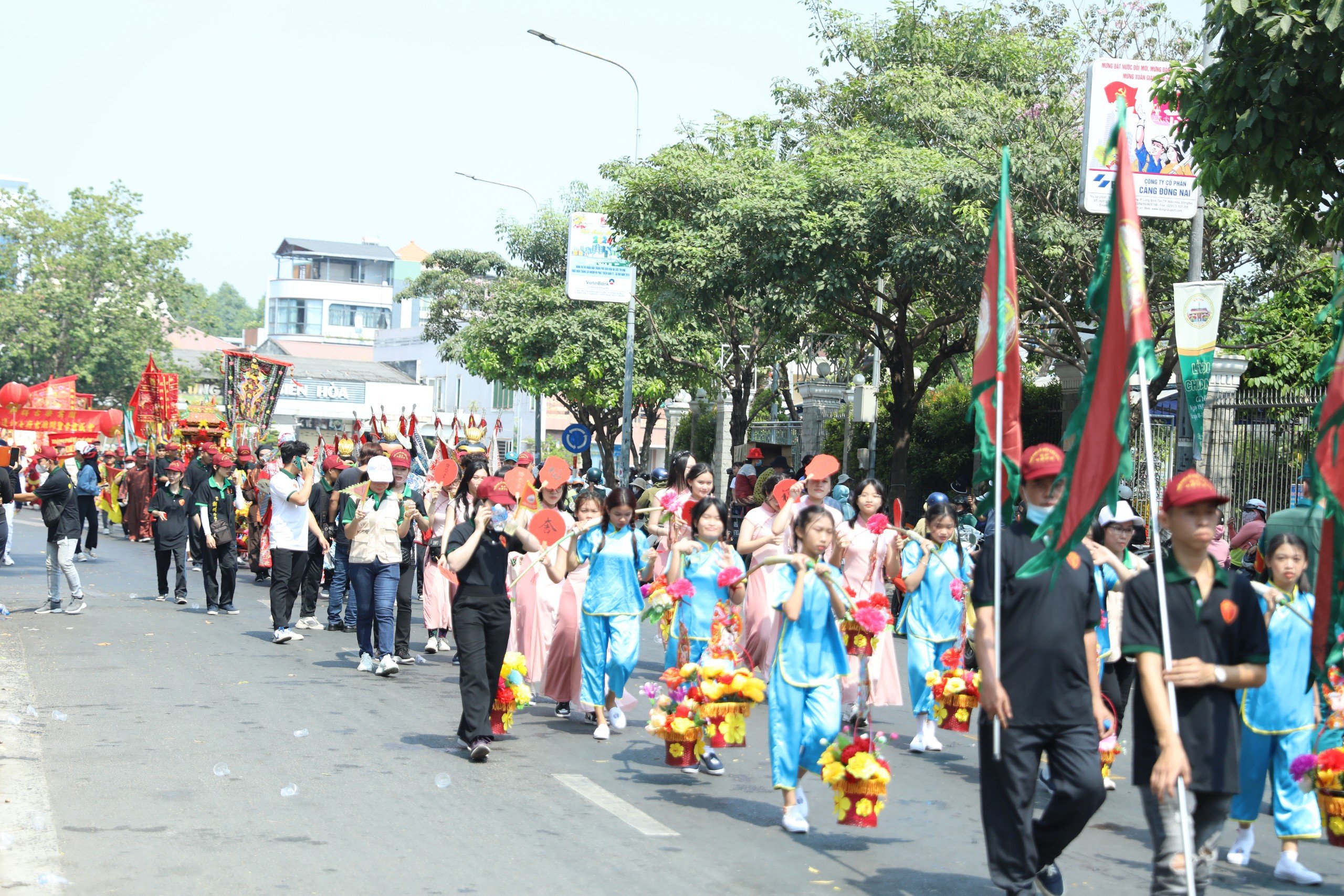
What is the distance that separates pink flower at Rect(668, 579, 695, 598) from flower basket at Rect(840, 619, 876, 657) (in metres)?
0.94

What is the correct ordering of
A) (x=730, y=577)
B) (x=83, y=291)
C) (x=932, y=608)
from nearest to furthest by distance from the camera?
(x=730, y=577) < (x=932, y=608) < (x=83, y=291)

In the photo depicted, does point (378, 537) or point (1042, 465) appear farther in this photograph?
point (378, 537)

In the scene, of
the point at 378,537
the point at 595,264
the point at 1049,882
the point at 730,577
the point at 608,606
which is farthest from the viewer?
the point at 595,264

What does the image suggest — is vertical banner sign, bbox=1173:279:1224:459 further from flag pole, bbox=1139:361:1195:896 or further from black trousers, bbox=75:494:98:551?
black trousers, bbox=75:494:98:551

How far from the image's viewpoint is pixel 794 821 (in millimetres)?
6480

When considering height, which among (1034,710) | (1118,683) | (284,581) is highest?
(1034,710)

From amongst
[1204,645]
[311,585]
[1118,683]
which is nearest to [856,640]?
[1118,683]

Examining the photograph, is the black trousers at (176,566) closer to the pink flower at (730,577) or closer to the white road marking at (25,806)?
the white road marking at (25,806)

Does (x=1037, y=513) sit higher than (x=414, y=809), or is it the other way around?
(x=1037, y=513)

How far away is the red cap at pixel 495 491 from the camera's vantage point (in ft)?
26.7

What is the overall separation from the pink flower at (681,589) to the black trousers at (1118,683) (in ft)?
7.63

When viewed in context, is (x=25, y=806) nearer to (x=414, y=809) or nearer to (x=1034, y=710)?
(x=414, y=809)

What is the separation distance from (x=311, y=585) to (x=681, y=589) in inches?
292

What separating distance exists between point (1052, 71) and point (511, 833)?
66.9ft
